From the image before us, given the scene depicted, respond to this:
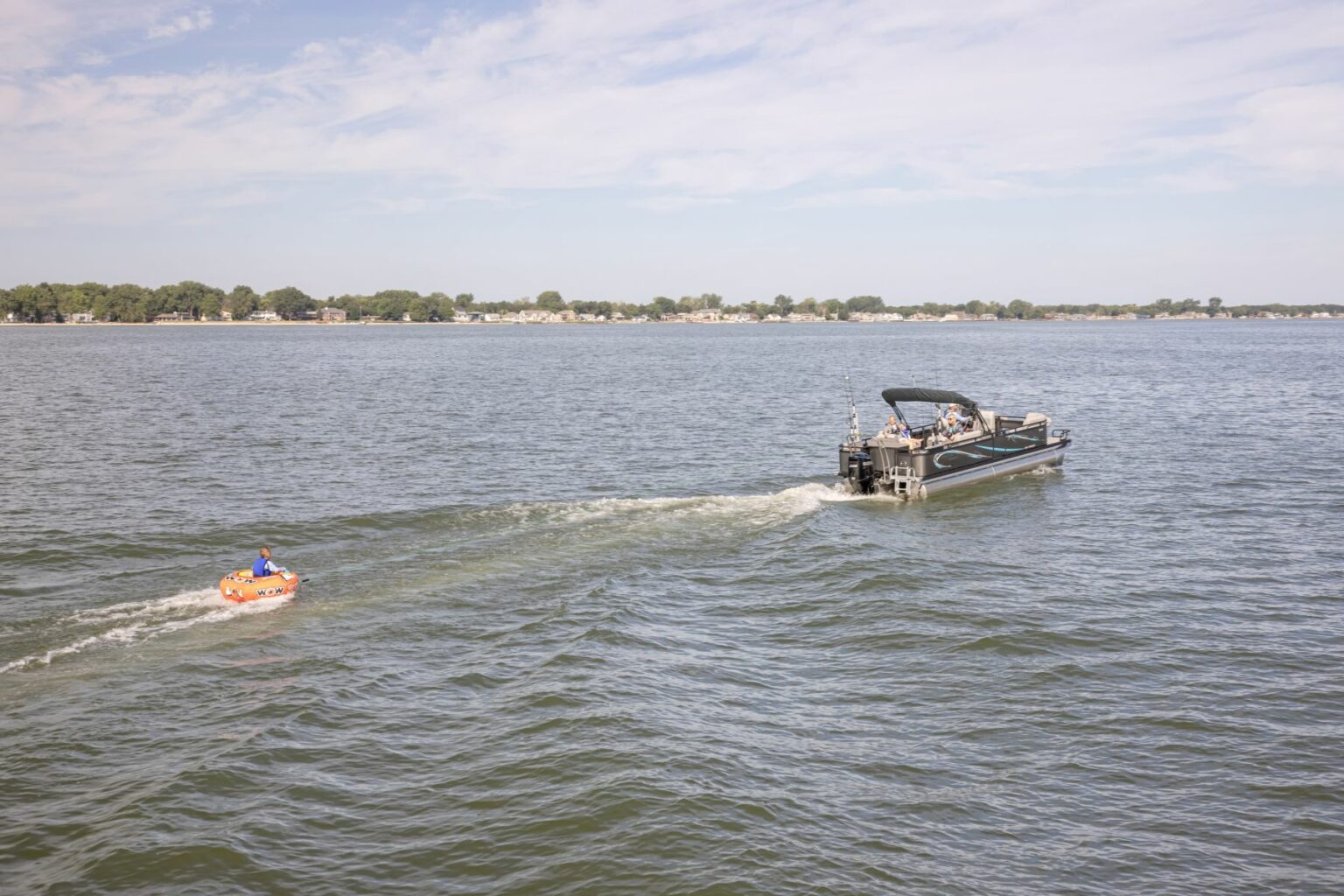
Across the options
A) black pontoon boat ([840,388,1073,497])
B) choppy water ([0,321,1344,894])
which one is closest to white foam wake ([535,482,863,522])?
choppy water ([0,321,1344,894])

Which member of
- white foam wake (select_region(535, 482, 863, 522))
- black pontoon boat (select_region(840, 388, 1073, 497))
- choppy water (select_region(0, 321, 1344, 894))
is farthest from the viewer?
black pontoon boat (select_region(840, 388, 1073, 497))

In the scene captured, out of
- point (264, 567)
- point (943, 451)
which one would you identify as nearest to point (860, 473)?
point (943, 451)

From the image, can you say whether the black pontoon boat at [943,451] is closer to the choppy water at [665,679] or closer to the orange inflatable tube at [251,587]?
the choppy water at [665,679]

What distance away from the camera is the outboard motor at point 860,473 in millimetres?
34938

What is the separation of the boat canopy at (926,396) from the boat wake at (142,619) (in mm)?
22970

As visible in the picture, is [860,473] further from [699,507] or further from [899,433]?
[699,507]

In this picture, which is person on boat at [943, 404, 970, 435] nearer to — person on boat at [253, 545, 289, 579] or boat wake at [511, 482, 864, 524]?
boat wake at [511, 482, 864, 524]

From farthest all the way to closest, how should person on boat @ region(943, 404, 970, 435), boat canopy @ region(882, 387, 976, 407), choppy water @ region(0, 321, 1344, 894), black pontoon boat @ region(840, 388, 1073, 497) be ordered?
1. person on boat @ region(943, 404, 970, 435)
2. boat canopy @ region(882, 387, 976, 407)
3. black pontoon boat @ region(840, 388, 1073, 497)
4. choppy water @ region(0, 321, 1344, 894)

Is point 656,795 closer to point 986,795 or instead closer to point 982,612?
point 986,795

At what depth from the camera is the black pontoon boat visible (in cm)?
3456

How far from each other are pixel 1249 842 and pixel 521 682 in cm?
1141

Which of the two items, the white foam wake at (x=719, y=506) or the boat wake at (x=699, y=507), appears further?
the white foam wake at (x=719, y=506)

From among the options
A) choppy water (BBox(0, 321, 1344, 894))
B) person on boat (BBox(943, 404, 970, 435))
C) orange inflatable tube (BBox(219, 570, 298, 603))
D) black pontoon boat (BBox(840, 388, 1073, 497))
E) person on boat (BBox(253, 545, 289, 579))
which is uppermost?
person on boat (BBox(943, 404, 970, 435))

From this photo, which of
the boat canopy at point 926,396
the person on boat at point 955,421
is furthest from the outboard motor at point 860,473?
the person on boat at point 955,421
